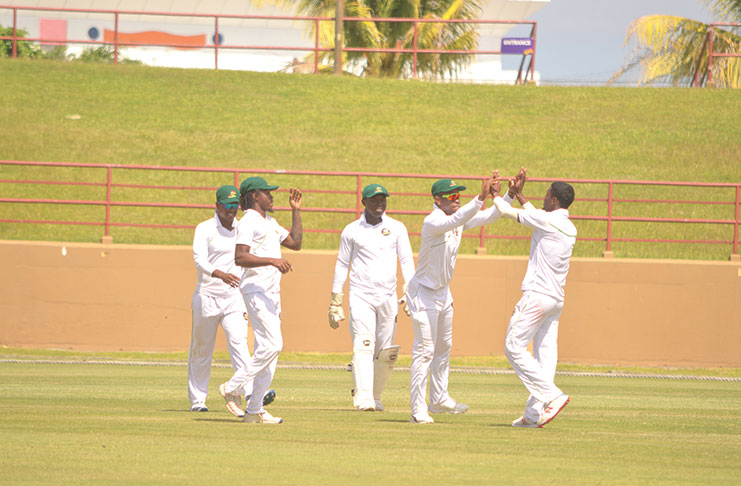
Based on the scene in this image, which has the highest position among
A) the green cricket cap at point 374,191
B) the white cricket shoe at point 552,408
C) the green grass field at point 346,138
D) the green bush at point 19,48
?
the green bush at point 19,48

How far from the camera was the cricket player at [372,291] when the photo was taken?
955 centimetres

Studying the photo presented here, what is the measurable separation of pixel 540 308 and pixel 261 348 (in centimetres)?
232

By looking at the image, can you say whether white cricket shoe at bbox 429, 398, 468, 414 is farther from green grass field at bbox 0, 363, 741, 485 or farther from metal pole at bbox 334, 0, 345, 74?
metal pole at bbox 334, 0, 345, 74

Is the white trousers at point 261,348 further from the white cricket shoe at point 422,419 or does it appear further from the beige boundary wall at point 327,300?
the beige boundary wall at point 327,300

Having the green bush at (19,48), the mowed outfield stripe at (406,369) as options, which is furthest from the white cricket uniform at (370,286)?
the green bush at (19,48)

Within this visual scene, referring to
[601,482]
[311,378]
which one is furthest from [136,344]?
[601,482]

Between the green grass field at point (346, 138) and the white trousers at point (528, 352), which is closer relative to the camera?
the white trousers at point (528, 352)

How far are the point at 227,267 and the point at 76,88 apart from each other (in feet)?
58.8

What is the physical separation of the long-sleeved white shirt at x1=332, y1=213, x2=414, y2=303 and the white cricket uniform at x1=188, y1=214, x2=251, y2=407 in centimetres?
102

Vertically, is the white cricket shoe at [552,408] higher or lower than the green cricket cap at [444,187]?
lower

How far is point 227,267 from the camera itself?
954 centimetres

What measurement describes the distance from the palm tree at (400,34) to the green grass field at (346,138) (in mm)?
3211

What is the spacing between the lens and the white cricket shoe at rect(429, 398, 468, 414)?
9.45 meters

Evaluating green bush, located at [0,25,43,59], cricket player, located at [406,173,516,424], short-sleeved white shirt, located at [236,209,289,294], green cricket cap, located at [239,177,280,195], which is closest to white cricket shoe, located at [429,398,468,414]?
cricket player, located at [406,173,516,424]
